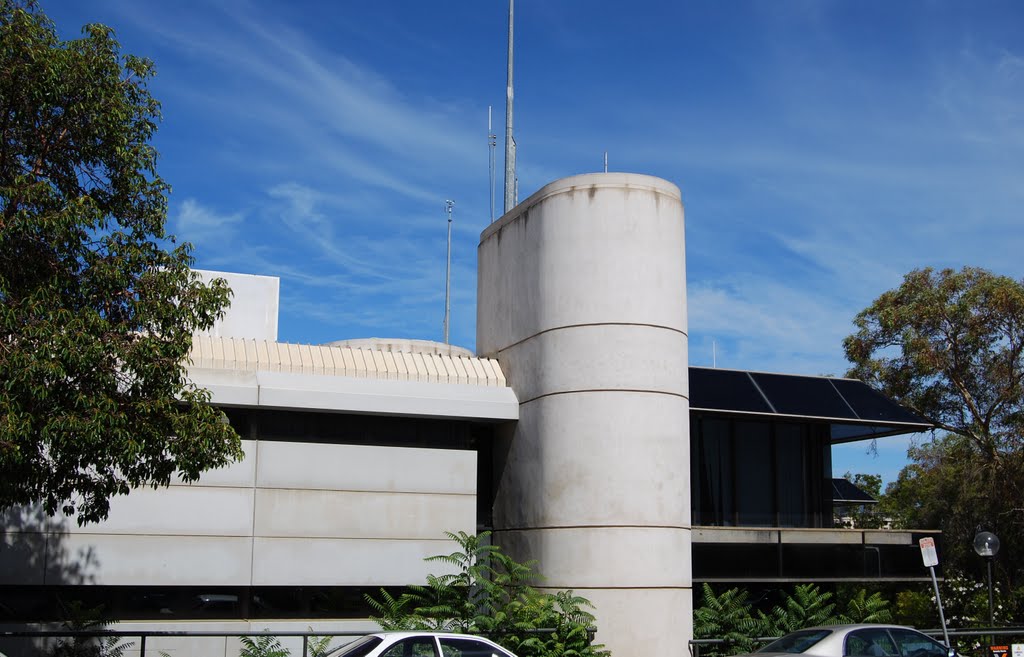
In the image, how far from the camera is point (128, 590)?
20.5m

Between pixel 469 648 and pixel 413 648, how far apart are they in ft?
2.91

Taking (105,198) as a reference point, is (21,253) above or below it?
below

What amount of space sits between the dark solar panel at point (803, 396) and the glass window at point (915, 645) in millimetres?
8253

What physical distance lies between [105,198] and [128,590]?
26.6ft

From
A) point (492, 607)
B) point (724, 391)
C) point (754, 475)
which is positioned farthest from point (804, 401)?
point (492, 607)

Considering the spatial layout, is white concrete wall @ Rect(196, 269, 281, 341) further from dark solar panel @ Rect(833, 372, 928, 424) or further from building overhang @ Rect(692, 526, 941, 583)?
dark solar panel @ Rect(833, 372, 928, 424)

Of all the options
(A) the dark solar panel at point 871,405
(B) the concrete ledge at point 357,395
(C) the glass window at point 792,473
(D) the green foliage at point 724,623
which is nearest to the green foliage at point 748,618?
(D) the green foliage at point 724,623

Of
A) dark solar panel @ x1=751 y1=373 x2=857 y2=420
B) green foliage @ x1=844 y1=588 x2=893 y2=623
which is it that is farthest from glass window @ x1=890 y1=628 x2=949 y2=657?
dark solar panel @ x1=751 y1=373 x2=857 y2=420

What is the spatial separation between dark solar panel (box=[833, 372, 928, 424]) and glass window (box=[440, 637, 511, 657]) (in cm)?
1452

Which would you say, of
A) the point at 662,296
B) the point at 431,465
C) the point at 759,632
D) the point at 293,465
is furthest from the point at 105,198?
the point at 759,632

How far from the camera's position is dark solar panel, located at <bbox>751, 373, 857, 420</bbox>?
1025 inches

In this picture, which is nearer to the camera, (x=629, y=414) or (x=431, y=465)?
(x=629, y=414)

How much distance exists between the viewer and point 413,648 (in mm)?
14609

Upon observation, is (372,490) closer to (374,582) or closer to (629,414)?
(374,582)
